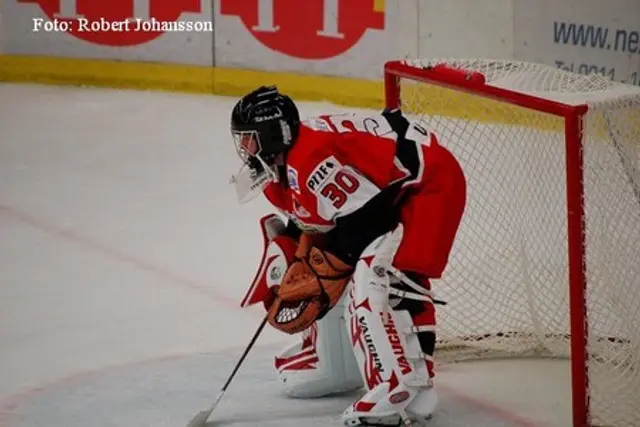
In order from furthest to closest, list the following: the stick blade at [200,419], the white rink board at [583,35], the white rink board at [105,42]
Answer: the white rink board at [105,42] < the white rink board at [583,35] < the stick blade at [200,419]

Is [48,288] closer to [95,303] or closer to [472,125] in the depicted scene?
[95,303]

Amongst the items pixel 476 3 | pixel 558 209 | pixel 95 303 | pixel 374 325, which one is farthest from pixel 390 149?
pixel 476 3

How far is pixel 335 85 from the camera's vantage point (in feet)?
22.8

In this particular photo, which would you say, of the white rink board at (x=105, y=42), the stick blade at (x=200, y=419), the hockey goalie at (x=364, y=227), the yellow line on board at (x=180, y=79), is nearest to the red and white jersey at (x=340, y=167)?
the hockey goalie at (x=364, y=227)

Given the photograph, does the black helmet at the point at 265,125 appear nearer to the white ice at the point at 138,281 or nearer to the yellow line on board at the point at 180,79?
the white ice at the point at 138,281

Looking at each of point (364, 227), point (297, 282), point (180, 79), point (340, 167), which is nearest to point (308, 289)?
point (297, 282)

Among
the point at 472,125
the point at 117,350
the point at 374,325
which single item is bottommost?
the point at 117,350

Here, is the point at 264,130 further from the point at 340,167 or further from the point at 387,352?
the point at 387,352

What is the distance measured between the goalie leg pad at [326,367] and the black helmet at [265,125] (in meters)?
0.48

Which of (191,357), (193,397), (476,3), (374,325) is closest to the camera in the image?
(374,325)

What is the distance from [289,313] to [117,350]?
29.4 inches

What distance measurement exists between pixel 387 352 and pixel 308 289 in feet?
0.83

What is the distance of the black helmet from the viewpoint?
354 cm

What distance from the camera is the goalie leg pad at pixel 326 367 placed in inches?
152
